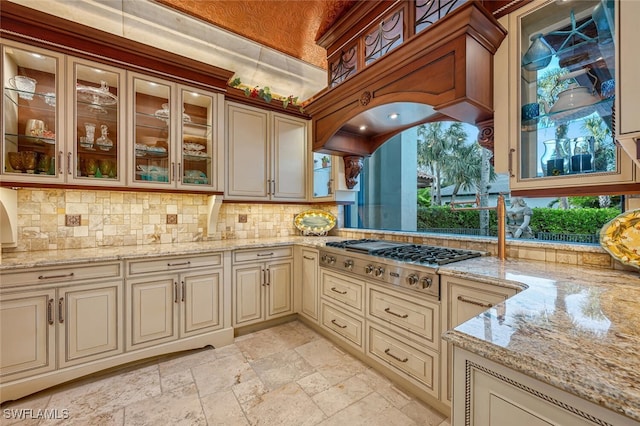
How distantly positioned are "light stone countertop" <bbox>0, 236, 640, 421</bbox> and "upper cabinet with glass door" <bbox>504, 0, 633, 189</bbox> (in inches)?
21.8

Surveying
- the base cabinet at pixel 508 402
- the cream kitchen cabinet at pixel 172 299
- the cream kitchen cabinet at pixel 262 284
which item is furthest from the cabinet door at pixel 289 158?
the base cabinet at pixel 508 402

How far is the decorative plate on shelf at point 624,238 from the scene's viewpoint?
1.34 metres

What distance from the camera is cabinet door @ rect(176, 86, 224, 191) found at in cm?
255

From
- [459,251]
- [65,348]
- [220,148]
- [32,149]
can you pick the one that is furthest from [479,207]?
[32,149]

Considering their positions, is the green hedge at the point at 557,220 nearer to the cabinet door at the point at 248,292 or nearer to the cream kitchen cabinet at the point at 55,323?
the cabinet door at the point at 248,292

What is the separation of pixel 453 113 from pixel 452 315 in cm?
124

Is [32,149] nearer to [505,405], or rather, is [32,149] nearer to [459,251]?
[505,405]

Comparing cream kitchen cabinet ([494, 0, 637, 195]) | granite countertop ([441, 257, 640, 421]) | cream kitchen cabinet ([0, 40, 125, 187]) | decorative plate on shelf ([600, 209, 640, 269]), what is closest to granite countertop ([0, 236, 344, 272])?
cream kitchen cabinet ([0, 40, 125, 187])

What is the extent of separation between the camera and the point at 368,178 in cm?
334

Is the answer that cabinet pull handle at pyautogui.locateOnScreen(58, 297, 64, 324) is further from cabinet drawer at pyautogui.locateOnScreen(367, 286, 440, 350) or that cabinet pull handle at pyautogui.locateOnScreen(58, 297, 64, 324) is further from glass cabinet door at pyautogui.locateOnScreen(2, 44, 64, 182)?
cabinet drawer at pyautogui.locateOnScreen(367, 286, 440, 350)

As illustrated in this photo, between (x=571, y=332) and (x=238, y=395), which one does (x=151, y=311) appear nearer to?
(x=238, y=395)

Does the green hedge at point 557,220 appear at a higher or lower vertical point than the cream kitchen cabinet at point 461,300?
higher

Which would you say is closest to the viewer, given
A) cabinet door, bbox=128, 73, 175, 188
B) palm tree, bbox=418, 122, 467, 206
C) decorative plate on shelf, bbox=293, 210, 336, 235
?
cabinet door, bbox=128, 73, 175, 188

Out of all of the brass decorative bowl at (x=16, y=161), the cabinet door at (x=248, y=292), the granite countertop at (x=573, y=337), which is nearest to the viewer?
the granite countertop at (x=573, y=337)
